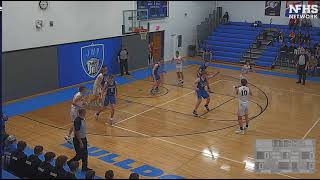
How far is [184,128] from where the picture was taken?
12.2 meters

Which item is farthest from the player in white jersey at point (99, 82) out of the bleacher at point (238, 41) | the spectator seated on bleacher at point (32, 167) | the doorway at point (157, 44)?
the bleacher at point (238, 41)

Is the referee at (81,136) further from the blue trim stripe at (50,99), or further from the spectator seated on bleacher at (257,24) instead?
the spectator seated on bleacher at (257,24)

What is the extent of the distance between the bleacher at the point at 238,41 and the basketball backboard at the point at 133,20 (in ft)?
19.6

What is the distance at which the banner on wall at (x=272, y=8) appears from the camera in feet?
86.1

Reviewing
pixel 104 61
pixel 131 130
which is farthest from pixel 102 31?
pixel 131 130

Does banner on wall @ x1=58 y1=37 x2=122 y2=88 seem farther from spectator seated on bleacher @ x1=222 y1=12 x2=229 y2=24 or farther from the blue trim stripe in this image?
spectator seated on bleacher @ x1=222 y1=12 x2=229 y2=24

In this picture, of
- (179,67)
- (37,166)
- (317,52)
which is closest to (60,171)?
(37,166)

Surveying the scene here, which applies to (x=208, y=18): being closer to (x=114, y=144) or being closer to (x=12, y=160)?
(x=114, y=144)

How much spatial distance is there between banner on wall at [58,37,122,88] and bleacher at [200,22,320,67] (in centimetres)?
790

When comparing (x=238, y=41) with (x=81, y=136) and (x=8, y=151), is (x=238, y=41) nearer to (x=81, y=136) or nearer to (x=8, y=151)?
(x=81, y=136)

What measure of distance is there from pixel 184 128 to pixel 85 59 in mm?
7838

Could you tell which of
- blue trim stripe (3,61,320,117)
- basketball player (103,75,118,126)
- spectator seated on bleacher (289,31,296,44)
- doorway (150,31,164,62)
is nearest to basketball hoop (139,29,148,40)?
doorway (150,31,164,62)

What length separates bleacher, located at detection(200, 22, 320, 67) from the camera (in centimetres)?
2392

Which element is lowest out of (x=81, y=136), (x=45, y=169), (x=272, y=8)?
(x=45, y=169)
